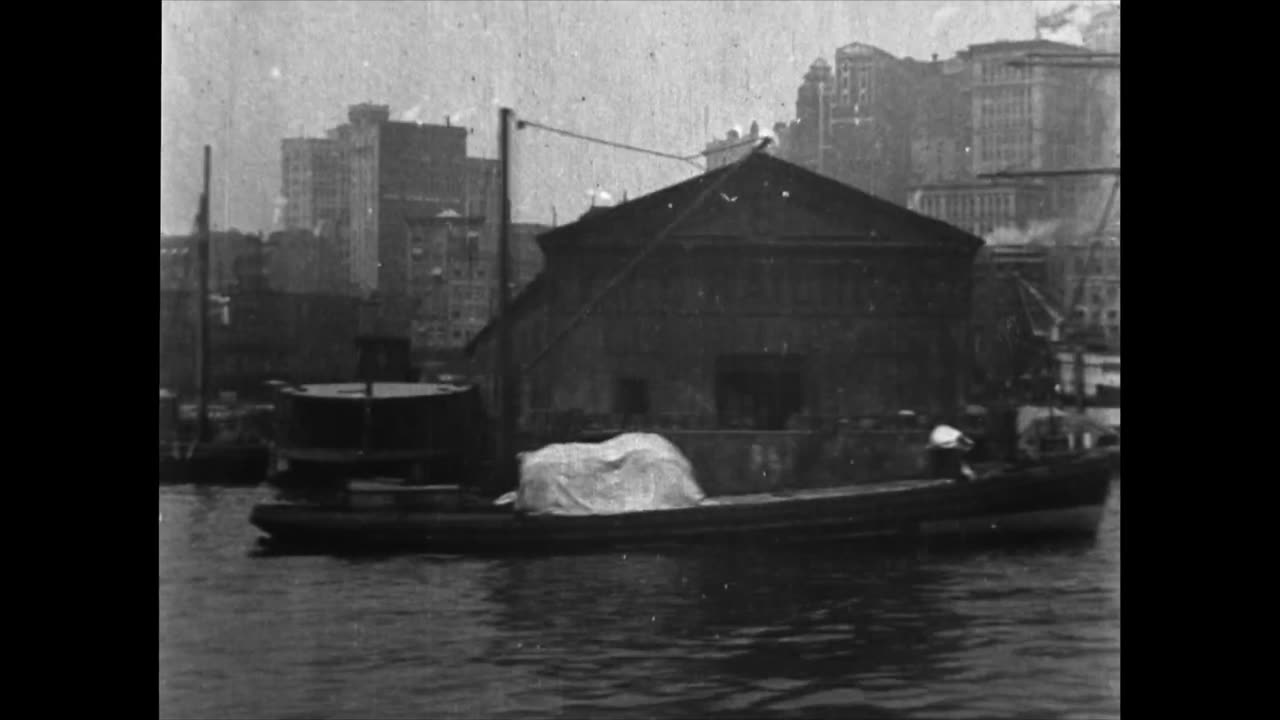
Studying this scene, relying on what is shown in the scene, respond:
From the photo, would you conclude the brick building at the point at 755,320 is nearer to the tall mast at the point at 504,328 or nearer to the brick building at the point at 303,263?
the tall mast at the point at 504,328

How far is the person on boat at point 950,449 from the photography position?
4070mm

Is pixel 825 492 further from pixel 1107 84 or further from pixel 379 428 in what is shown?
pixel 1107 84

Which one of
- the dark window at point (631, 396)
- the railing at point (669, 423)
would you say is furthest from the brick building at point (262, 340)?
the dark window at point (631, 396)

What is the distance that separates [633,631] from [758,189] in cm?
143

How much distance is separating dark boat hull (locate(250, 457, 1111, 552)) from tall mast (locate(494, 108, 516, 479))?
0.77 ft

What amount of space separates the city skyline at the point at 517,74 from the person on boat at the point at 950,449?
1127mm

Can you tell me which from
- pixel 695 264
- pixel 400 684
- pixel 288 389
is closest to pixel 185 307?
pixel 288 389

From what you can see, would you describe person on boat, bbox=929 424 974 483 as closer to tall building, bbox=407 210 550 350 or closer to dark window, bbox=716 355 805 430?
dark window, bbox=716 355 805 430

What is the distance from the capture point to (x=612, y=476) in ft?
13.3

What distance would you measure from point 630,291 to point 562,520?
758 mm

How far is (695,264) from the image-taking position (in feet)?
13.4
